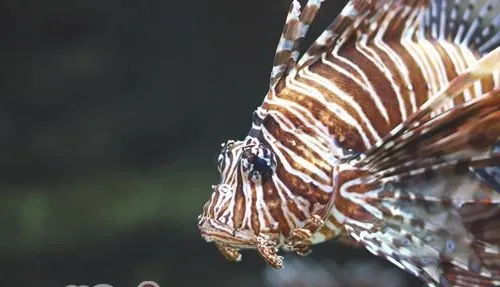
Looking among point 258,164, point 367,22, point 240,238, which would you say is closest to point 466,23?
point 367,22

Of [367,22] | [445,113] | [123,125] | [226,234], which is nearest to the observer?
[445,113]

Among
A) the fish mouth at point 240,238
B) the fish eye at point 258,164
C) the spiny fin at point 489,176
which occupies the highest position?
the fish eye at point 258,164

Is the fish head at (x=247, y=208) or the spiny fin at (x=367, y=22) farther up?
the spiny fin at (x=367, y=22)

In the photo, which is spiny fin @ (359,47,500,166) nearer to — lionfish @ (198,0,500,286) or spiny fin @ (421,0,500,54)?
lionfish @ (198,0,500,286)

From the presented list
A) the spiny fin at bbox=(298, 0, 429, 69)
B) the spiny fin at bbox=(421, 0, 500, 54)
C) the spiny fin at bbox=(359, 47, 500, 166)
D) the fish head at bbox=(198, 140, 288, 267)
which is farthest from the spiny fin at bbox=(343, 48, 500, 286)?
the spiny fin at bbox=(421, 0, 500, 54)

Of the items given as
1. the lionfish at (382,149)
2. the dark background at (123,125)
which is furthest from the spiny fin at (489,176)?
the dark background at (123,125)

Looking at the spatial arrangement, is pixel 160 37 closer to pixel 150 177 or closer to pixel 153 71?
pixel 153 71

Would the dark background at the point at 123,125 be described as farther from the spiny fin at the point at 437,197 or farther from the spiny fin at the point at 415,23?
the spiny fin at the point at 437,197

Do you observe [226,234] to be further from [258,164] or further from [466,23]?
[466,23]

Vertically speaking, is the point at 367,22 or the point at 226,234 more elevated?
the point at 367,22
